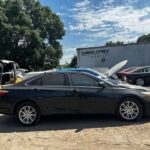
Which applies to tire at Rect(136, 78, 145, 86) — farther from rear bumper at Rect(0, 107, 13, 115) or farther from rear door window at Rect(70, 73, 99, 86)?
rear bumper at Rect(0, 107, 13, 115)

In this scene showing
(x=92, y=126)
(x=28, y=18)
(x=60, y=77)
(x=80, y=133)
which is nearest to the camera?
(x=80, y=133)

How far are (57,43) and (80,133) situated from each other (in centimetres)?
4513

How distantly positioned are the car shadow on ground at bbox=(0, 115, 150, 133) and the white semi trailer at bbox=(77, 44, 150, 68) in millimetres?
21731

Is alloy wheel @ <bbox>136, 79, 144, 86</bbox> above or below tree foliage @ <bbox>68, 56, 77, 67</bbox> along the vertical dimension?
below

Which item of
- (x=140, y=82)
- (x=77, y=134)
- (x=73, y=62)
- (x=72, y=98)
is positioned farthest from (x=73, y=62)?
(x=77, y=134)

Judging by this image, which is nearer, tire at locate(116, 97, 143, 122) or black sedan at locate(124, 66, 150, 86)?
tire at locate(116, 97, 143, 122)

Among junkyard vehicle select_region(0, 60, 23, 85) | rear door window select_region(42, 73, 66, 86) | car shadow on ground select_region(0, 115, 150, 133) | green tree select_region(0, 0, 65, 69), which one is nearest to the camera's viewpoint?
car shadow on ground select_region(0, 115, 150, 133)

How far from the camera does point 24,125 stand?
1062 cm

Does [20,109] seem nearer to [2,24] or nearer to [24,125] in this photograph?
[24,125]

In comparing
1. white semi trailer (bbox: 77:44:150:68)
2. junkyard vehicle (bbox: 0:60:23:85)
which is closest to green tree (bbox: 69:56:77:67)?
white semi trailer (bbox: 77:44:150:68)

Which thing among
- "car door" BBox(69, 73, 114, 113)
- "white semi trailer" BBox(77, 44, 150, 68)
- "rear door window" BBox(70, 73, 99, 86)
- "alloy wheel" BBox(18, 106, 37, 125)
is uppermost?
"white semi trailer" BBox(77, 44, 150, 68)

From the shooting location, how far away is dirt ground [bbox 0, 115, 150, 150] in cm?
818

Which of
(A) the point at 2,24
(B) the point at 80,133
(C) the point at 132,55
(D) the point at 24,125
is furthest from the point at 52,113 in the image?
(A) the point at 2,24

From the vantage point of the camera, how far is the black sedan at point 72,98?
10422mm
